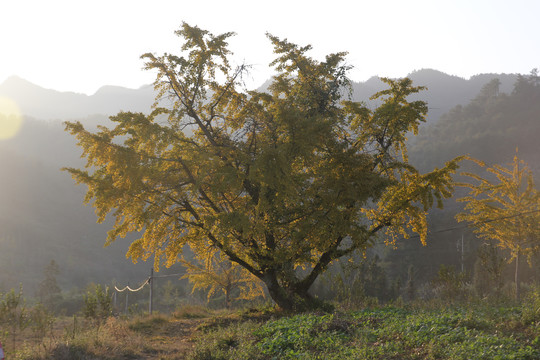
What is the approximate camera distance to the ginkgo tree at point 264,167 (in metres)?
10.5

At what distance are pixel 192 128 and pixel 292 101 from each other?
129 inches

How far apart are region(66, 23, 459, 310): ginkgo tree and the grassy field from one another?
8.18ft

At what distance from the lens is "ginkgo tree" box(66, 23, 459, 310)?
10547 millimetres

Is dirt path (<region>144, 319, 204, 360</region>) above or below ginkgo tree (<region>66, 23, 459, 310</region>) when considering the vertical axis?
below

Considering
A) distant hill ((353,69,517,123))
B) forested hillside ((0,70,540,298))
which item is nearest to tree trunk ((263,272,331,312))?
forested hillside ((0,70,540,298))

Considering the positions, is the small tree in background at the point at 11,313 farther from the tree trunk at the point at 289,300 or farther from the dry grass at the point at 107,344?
the tree trunk at the point at 289,300

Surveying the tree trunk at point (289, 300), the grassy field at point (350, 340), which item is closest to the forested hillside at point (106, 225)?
the tree trunk at point (289, 300)

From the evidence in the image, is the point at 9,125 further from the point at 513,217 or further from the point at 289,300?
the point at 513,217

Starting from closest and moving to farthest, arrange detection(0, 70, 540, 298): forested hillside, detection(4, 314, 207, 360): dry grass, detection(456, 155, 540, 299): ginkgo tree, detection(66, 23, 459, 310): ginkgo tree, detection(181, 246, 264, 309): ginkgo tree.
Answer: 1. detection(4, 314, 207, 360): dry grass
2. detection(66, 23, 459, 310): ginkgo tree
3. detection(456, 155, 540, 299): ginkgo tree
4. detection(181, 246, 264, 309): ginkgo tree
5. detection(0, 70, 540, 298): forested hillside

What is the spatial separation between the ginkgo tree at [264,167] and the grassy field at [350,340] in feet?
8.18

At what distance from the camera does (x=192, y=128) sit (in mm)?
13562

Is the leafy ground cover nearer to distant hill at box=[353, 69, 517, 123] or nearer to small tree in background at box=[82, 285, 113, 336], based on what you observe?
small tree in background at box=[82, 285, 113, 336]

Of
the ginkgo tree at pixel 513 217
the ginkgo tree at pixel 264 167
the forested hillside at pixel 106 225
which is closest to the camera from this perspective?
the ginkgo tree at pixel 264 167

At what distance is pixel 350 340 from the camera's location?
754 cm
